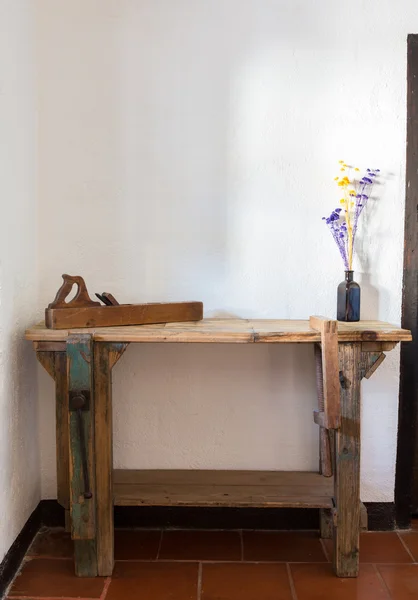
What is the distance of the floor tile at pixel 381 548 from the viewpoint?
2.40 meters

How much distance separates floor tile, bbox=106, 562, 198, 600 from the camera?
6.98ft

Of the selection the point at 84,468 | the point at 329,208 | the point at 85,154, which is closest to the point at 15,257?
the point at 85,154

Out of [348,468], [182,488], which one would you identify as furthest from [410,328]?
[182,488]

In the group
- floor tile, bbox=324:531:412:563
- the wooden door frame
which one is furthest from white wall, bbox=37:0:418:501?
floor tile, bbox=324:531:412:563

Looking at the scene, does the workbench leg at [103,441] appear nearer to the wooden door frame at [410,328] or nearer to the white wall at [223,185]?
the white wall at [223,185]

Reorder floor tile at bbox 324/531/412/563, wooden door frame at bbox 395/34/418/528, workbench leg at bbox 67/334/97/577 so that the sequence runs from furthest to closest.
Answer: wooden door frame at bbox 395/34/418/528 < floor tile at bbox 324/531/412/563 < workbench leg at bbox 67/334/97/577

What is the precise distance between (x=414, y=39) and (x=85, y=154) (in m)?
1.59

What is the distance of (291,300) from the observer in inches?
103

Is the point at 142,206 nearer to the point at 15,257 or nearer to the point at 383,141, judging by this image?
the point at 15,257

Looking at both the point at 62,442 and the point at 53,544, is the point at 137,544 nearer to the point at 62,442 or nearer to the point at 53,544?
the point at 53,544

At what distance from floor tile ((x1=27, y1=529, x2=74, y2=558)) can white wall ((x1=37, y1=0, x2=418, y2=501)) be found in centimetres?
47

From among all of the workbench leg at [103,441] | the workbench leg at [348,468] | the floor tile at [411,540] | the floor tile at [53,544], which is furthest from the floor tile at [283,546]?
the floor tile at [53,544]

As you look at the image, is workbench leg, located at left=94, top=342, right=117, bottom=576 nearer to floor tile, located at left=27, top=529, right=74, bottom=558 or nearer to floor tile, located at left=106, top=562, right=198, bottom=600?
floor tile, located at left=106, top=562, right=198, bottom=600

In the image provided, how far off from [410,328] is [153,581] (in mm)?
1578
